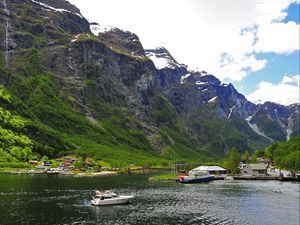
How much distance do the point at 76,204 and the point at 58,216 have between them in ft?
73.5

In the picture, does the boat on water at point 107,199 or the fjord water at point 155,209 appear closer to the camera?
the fjord water at point 155,209

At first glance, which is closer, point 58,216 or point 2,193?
point 58,216

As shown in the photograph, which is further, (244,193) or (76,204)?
(244,193)

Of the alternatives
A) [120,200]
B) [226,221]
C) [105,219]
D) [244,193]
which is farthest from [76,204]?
[244,193]

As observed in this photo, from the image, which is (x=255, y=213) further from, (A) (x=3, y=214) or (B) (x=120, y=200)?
(A) (x=3, y=214)

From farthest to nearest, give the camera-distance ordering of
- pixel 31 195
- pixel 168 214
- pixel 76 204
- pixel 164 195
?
pixel 164 195 → pixel 31 195 → pixel 76 204 → pixel 168 214

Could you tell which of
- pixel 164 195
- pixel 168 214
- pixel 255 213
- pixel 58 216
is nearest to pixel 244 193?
pixel 164 195

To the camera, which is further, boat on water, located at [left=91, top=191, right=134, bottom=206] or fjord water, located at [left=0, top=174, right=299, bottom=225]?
boat on water, located at [left=91, top=191, right=134, bottom=206]

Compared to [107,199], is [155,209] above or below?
below

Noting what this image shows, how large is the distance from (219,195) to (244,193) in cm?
1314

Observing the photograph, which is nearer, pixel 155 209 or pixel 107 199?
pixel 155 209

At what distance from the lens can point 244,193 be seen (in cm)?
16312

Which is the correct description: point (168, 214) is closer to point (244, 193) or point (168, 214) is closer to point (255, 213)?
point (255, 213)

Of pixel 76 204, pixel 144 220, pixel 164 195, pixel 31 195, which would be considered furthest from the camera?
pixel 164 195
